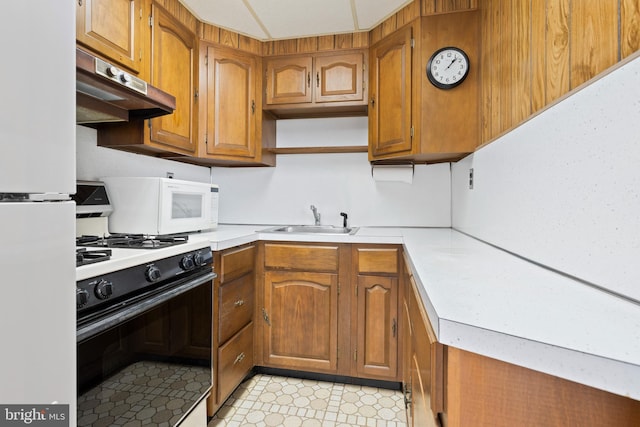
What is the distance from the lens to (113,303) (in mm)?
980

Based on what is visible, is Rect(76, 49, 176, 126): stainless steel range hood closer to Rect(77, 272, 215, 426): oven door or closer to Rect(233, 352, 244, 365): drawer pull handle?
Rect(77, 272, 215, 426): oven door

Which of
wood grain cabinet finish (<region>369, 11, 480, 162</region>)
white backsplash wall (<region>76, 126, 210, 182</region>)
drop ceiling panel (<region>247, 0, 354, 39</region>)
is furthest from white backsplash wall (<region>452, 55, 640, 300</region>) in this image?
white backsplash wall (<region>76, 126, 210, 182</region>)

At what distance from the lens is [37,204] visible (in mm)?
558

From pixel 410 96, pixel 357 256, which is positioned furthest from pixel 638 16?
pixel 357 256

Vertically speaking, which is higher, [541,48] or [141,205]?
[541,48]

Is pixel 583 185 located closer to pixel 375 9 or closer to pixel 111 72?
pixel 111 72

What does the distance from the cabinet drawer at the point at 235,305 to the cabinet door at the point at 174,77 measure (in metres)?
0.87

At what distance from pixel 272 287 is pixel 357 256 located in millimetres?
566

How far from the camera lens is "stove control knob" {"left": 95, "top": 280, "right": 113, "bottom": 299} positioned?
0.91 m

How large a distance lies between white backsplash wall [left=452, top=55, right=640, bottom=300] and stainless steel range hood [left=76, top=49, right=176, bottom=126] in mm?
1455

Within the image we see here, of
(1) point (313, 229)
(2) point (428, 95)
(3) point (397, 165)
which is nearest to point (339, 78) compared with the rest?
(2) point (428, 95)

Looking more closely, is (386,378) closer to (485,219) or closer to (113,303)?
(485,219)

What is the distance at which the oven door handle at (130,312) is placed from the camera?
0.88 meters

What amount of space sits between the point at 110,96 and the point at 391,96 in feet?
4.98
